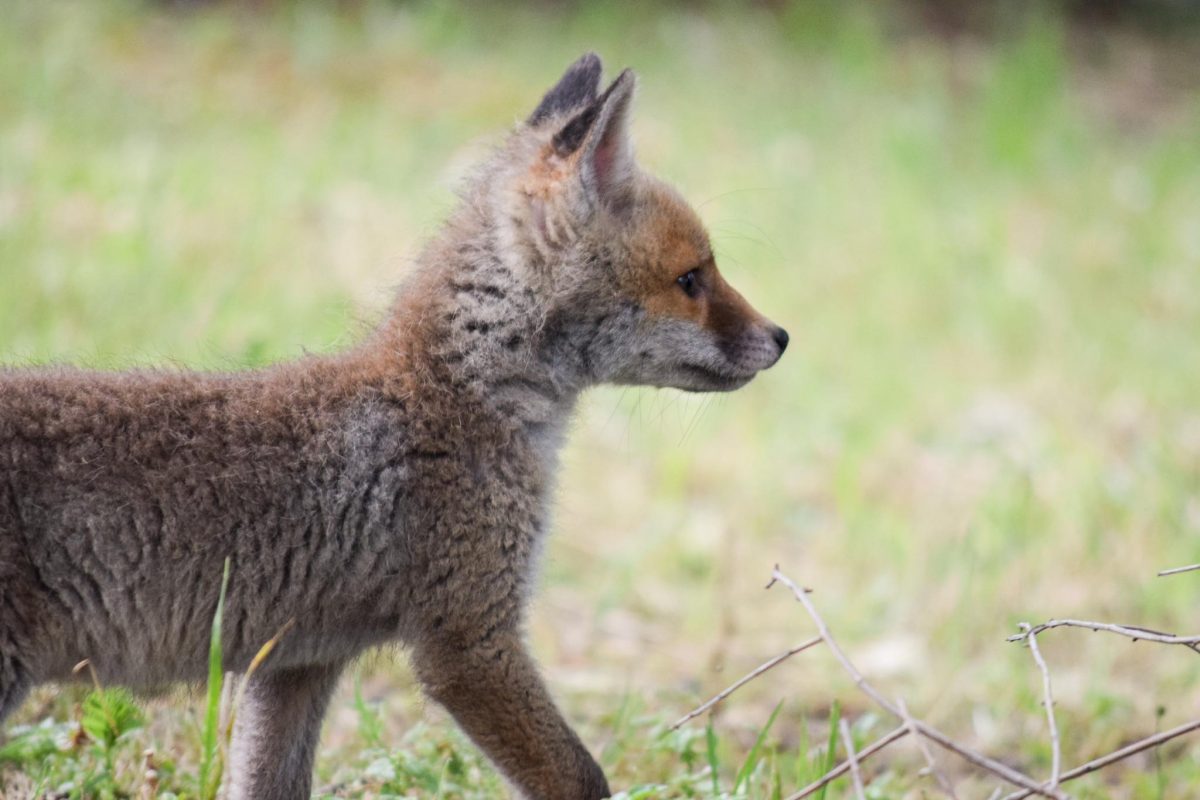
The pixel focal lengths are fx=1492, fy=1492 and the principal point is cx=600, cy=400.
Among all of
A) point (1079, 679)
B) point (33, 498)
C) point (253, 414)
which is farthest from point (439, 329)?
point (1079, 679)

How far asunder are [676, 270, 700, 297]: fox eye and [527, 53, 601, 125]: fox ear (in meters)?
0.69

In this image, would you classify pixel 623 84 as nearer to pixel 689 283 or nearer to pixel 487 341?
pixel 689 283

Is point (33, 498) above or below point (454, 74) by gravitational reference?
below

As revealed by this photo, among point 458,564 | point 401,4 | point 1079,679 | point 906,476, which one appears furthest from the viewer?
point 401,4

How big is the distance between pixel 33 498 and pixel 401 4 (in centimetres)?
1143

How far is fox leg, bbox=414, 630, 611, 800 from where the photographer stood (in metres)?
3.88

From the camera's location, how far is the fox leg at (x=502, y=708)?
153 inches

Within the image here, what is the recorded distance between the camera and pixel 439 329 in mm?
4246

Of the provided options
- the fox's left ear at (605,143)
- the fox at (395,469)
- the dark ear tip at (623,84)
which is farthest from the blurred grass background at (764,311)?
the dark ear tip at (623,84)

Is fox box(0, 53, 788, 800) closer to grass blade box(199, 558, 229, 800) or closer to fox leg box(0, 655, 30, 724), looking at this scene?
fox leg box(0, 655, 30, 724)

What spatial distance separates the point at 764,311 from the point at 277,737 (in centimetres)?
612

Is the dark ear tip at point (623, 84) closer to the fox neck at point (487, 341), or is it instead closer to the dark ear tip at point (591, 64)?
the fox neck at point (487, 341)

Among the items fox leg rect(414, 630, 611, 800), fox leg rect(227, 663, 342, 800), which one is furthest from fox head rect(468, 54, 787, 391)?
fox leg rect(227, 663, 342, 800)

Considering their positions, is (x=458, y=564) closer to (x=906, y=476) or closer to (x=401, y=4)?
(x=906, y=476)
